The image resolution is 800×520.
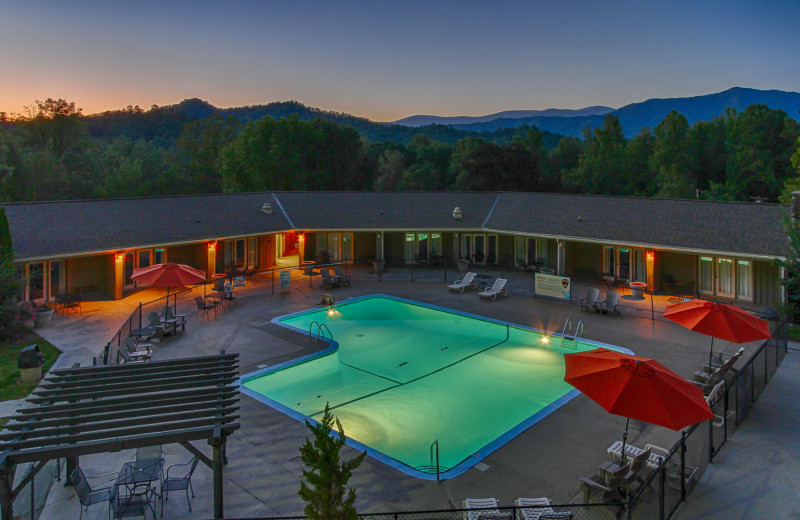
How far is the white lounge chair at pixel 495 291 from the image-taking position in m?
21.1

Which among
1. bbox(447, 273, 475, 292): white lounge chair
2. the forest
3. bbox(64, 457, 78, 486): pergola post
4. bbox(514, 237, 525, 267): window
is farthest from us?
the forest

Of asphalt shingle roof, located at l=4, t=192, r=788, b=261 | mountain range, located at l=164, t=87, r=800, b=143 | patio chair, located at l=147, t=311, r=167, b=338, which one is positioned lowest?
patio chair, located at l=147, t=311, r=167, b=338

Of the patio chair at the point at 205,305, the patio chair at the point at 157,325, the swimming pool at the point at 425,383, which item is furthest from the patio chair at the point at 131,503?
the patio chair at the point at 205,305

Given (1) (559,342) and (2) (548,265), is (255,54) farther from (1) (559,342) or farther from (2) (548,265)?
(1) (559,342)

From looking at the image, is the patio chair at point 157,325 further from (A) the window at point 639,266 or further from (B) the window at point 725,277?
(B) the window at point 725,277

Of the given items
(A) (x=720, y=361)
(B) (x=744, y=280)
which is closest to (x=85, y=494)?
(A) (x=720, y=361)

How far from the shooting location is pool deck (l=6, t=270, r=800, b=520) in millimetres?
7848

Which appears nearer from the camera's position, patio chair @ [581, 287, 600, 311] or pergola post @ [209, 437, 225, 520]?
pergola post @ [209, 437, 225, 520]

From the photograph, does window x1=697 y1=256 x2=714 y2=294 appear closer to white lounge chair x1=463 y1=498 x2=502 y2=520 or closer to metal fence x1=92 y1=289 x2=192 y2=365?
white lounge chair x1=463 y1=498 x2=502 y2=520

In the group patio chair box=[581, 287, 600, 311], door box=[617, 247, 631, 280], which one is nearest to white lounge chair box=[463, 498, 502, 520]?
patio chair box=[581, 287, 600, 311]

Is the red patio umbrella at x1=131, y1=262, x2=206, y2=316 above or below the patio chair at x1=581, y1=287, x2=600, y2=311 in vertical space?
above

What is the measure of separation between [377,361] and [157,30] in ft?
109

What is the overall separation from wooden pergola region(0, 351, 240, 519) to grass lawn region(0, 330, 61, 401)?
18.7 ft

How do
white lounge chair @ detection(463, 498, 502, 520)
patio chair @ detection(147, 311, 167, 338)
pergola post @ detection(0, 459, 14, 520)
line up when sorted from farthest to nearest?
patio chair @ detection(147, 311, 167, 338), white lounge chair @ detection(463, 498, 502, 520), pergola post @ detection(0, 459, 14, 520)
